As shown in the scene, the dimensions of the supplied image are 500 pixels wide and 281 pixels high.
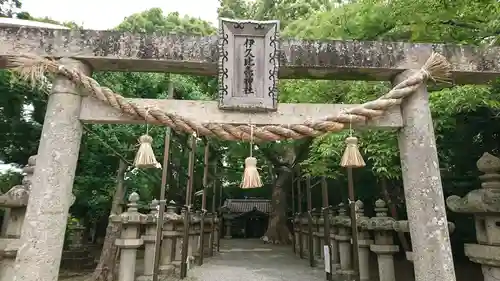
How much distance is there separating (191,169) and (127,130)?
3.21 m

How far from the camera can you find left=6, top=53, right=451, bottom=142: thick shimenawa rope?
3.51 metres

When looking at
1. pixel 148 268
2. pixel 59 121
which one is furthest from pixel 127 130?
pixel 59 121

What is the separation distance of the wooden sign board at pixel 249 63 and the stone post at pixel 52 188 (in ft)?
5.15

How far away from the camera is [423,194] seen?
11.5 feet

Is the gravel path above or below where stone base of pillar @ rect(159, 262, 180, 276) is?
below

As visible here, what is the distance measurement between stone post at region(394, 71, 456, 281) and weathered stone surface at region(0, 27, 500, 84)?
0.46m

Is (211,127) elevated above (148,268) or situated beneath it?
elevated above

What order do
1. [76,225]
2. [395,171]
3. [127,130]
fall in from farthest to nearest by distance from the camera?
[76,225]
[127,130]
[395,171]

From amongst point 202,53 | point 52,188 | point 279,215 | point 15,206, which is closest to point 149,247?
point 15,206

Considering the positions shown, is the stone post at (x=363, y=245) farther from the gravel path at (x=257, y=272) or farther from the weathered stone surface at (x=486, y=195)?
the weathered stone surface at (x=486, y=195)

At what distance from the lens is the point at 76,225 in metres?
16.6

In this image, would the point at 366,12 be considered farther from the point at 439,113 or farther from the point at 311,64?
the point at 311,64

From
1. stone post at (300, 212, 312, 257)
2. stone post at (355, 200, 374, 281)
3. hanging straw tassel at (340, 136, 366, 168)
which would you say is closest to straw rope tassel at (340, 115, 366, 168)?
hanging straw tassel at (340, 136, 366, 168)

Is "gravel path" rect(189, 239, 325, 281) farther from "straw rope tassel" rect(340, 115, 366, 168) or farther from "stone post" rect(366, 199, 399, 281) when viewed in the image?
"straw rope tassel" rect(340, 115, 366, 168)
